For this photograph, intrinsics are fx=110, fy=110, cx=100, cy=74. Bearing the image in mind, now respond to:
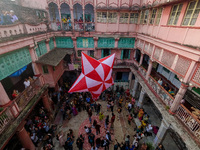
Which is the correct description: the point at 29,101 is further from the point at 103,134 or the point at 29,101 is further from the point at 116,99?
the point at 116,99

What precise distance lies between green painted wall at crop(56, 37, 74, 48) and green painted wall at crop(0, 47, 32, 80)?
6.22 m

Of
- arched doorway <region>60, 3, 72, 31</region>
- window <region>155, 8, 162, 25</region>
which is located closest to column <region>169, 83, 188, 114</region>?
window <region>155, 8, 162, 25</region>

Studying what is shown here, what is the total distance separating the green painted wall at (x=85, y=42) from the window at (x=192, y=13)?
1038 centimetres

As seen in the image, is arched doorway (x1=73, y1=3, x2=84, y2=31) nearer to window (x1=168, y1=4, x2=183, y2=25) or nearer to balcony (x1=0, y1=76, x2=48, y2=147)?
balcony (x1=0, y1=76, x2=48, y2=147)

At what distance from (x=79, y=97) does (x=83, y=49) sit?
21.7ft

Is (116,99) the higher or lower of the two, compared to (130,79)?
lower

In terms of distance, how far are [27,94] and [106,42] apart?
1097 cm

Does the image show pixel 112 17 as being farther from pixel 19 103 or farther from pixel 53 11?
pixel 19 103

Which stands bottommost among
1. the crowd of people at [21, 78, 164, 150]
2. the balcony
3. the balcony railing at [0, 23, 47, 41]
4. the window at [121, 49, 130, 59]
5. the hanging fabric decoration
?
the crowd of people at [21, 78, 164, 150]

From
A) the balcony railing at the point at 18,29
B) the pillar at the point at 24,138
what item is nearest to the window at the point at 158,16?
the balcony railing at the point at 18,29

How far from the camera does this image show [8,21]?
7.63 m

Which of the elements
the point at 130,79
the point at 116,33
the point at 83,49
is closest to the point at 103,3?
the point at 116,33

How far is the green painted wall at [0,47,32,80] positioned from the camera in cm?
667

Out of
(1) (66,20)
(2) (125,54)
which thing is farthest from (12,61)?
(2) (125,54)
